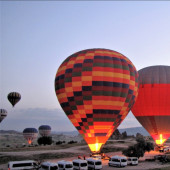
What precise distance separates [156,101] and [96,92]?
637 inches

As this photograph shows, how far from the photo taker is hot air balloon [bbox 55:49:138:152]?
34031mm

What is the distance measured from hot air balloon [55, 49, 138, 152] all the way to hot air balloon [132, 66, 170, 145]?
1003cm

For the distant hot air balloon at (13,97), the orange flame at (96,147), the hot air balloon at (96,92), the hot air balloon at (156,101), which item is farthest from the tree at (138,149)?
the distant hot air balloon at (13,97)

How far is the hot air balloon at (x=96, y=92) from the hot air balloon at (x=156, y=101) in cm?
1003

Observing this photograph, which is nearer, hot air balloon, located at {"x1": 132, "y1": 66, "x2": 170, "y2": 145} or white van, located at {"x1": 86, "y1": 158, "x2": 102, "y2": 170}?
white van, located at {"x1": 86, "y1": 158, "x2": 102, "y2": 170}

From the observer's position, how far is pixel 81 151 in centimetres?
4916

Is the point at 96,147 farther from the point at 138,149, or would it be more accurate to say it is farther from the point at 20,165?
the point at 20,165

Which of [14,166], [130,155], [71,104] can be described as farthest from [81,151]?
[14,166]

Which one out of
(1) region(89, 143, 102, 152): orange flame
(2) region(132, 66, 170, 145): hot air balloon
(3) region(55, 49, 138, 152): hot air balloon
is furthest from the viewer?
(2) region(132, 66, 170, 145): hot air balloon

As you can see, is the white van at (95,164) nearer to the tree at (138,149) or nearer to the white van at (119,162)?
the white van at (119,162)

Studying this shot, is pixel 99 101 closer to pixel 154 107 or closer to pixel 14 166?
pixel 14 166

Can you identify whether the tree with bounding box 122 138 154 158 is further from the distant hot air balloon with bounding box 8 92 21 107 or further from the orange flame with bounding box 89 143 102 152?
the distant hot air balloon with bounding box 8 92 21 107

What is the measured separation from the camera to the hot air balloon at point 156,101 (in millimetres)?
45287

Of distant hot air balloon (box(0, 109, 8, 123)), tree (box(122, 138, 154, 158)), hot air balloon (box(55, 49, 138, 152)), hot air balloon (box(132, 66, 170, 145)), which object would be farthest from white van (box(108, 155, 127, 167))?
distant hot air balloon (box(0, 109, 8, 123))
